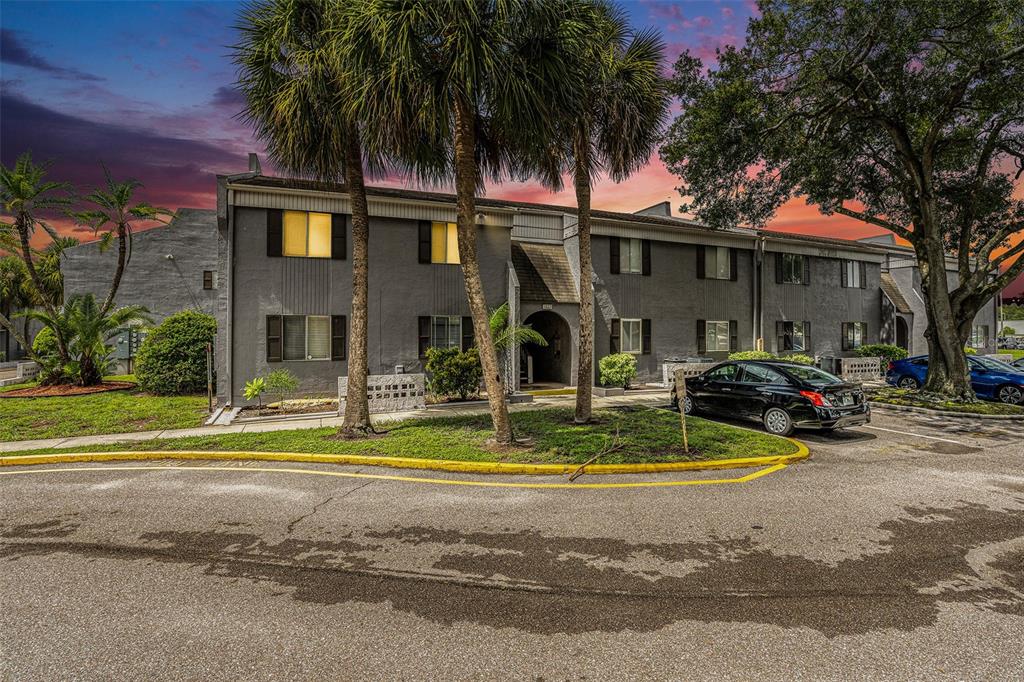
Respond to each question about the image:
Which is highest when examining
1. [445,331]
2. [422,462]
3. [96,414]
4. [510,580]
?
[445,331]

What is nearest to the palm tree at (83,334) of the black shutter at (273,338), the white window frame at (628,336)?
the black shutter at (273,338)

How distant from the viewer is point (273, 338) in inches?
635

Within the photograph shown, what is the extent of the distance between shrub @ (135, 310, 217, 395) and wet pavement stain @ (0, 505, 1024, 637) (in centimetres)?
1257

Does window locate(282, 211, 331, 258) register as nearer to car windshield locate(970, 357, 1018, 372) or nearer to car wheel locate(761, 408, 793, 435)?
car wheel locate(761, 408, 793, 435)

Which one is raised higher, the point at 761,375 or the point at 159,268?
the point at 159,268

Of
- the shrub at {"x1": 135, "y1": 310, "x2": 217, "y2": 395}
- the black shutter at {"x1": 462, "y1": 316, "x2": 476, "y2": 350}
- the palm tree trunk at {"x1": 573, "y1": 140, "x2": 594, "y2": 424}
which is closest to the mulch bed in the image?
the shrub at {"x1": 135, "y1": 310, "x2": 217, "y2": 395}

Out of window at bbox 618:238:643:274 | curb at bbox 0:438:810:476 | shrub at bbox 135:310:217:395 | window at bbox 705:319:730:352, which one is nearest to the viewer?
curb at bbox 0:438:810:476

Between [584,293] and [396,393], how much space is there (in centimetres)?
634

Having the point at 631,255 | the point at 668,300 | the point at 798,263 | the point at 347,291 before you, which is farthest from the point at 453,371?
the point at 798,263

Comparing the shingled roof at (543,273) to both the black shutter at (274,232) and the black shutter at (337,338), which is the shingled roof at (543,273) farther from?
the black shutter at (274,232)

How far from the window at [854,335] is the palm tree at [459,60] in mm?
24751

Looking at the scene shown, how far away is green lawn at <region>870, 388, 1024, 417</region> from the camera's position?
1454 cm

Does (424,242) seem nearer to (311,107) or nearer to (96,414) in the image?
(311,107)

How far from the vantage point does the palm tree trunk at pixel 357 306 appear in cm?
1079
